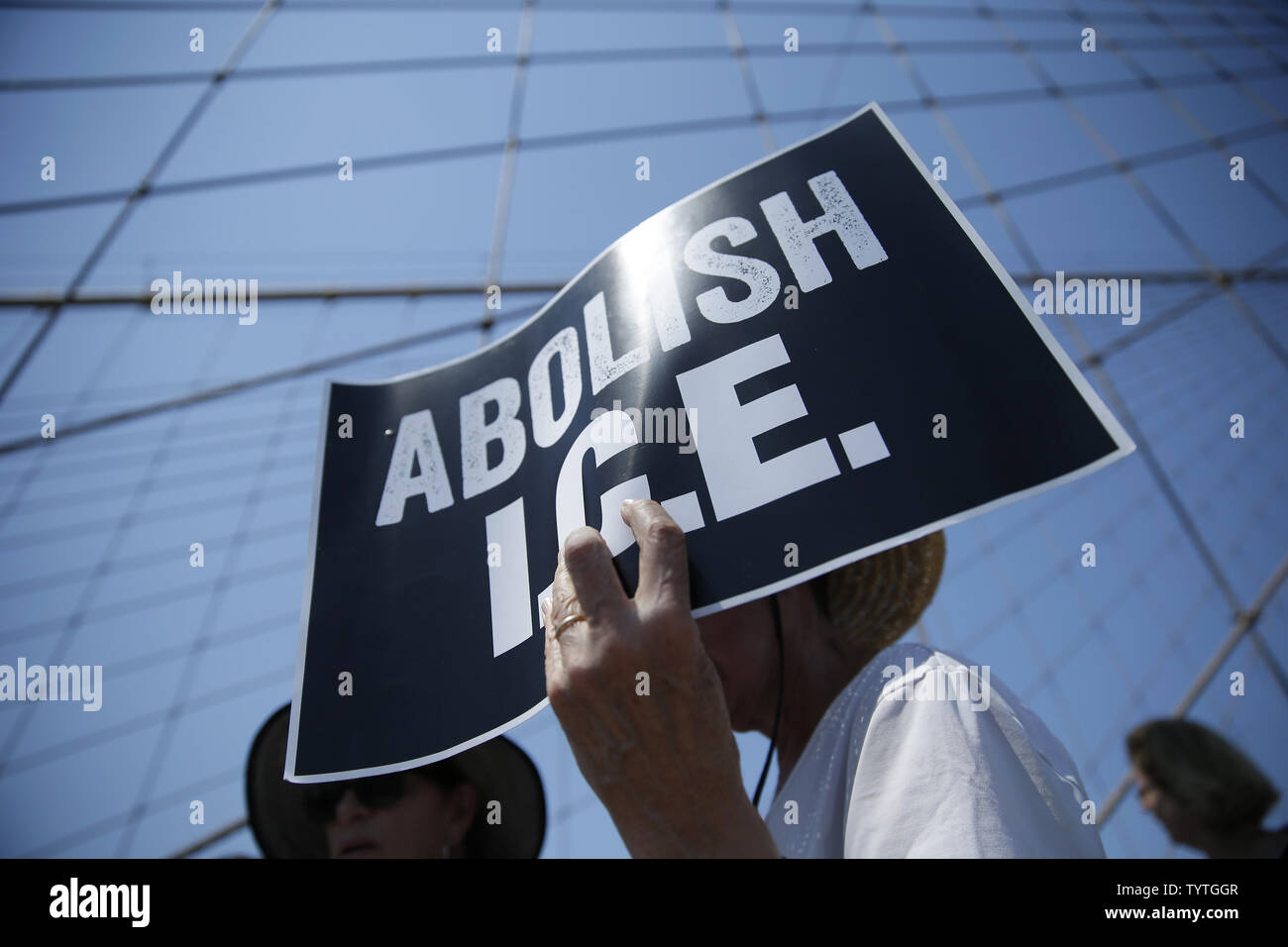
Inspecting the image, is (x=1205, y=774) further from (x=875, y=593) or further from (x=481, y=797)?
(x=481, y=797)

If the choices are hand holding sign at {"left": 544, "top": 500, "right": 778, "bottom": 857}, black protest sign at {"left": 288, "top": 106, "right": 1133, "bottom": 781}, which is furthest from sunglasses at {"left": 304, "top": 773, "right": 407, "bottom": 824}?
hand holding sign at {"left": 544, "top": 500, "right": 778, "bottom": 857}

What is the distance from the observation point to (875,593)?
1.01 metres

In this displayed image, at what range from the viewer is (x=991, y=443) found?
2.04 feet

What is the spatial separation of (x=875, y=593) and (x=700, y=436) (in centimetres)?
42

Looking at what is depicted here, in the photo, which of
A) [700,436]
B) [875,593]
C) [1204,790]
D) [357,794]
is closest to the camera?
[700,436]

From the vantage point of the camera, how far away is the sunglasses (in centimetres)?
164

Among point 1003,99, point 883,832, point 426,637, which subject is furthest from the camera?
point 1003,99

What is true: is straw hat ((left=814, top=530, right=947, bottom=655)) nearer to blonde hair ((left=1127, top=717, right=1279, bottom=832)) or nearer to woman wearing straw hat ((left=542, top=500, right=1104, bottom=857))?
woman wearing straw hat ((left=542, top=500, right=1104, bottom=857))

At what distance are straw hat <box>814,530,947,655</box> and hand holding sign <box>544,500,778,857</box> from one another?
0.44 metres

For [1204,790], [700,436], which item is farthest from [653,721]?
[1204,790]

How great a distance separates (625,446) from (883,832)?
0.36 meters

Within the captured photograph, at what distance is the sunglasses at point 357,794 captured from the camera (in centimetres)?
164
